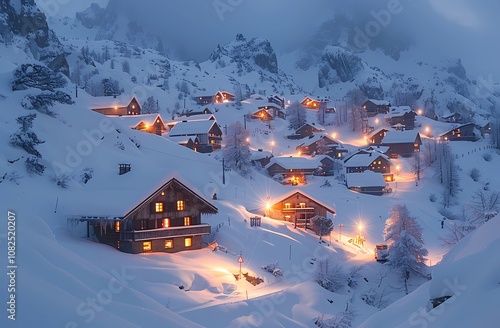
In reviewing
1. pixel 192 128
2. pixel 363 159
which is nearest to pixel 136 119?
pixel 192 128

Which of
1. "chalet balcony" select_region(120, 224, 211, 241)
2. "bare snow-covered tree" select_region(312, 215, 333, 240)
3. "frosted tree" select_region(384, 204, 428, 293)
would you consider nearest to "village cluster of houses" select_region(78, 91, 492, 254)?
"chalet balcony" select_region(120, 224, 211, 241)

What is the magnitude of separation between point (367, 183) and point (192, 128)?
3477 centimetres

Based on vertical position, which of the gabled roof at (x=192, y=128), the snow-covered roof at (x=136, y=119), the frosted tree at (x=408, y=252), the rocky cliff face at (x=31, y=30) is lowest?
the frosted tree at (x=408, y=252)

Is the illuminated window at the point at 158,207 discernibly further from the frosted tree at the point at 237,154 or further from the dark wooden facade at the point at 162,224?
the frosted tree at the point at 237,154

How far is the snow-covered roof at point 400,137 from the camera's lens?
3725 inches

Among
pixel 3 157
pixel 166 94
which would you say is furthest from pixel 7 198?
pixel 166 94

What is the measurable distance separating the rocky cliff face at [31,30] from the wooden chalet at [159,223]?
73335 millimetres

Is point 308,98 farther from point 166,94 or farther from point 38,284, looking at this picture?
point 38,284

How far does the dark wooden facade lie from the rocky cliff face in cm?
7334

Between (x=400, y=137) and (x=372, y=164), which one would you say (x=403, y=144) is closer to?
(x=400, y=137)

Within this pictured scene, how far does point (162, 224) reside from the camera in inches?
1284

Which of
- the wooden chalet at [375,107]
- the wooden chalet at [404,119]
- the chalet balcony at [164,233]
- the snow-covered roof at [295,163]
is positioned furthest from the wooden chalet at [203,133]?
the wooden chalet at [375,107]

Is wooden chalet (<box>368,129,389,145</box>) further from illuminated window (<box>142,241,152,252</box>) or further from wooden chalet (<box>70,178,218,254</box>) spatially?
illuminated window (<box>142,241,152,252</box>)

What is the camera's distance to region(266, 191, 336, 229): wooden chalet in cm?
5059
